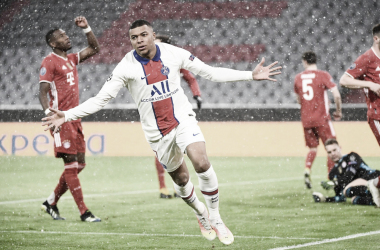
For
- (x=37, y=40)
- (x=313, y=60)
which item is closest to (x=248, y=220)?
(x=313, y=60)

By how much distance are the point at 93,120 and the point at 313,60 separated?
575cm

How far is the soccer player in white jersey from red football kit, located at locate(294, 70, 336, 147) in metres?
4.46

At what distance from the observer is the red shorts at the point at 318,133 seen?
883 centimetres

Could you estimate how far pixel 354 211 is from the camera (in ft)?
20.5

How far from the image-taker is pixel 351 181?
6906mm

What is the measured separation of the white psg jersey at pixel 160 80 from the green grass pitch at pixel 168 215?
98 centimetres

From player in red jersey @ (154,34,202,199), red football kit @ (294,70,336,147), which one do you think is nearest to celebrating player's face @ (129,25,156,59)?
player in red jersey @ (154,34,202,199)

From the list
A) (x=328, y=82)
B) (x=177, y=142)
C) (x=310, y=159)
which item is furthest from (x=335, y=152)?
(x=177, y=142)

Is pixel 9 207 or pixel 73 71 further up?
pixel 73 71

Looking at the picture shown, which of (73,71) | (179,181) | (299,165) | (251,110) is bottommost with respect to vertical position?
(299,165)

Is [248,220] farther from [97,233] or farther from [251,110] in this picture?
[251,110]

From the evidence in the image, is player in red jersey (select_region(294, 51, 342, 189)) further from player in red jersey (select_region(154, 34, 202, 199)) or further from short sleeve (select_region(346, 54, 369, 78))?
short sleeve (select_region(346, 54, 369, 78))

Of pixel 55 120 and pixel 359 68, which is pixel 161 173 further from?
pixel 55 120

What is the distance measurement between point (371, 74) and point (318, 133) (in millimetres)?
3295
